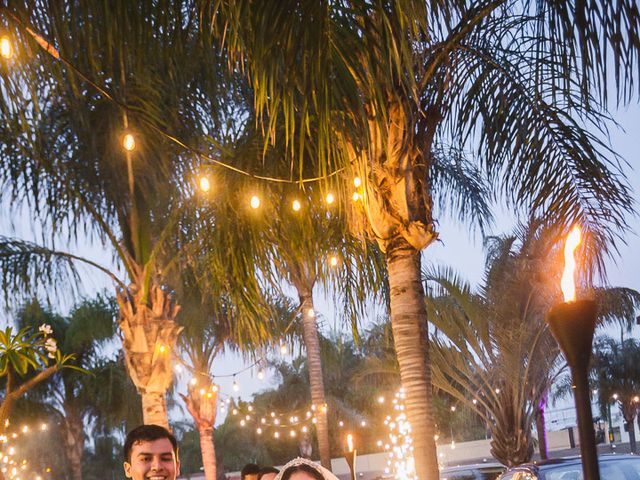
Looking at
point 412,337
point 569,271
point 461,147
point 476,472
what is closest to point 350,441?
point 412,337

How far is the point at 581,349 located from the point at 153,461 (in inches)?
139

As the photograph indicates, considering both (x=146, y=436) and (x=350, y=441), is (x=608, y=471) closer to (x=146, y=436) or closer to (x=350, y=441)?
(x=350, y=441)

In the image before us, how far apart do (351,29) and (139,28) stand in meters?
1.38

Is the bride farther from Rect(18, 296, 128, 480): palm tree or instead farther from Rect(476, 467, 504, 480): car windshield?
Rect(18, 296, 128, 480): palm tree

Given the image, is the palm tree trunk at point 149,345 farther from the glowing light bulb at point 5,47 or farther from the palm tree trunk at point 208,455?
the palm tree trunk at point 208,455

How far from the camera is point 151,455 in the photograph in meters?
4.50

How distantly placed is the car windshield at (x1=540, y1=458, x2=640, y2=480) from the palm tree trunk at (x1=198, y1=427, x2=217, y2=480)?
17563 millimetres

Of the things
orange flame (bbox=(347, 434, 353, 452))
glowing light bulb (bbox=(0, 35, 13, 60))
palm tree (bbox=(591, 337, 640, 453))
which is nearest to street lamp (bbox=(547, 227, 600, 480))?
orange flame (bbox=(347, 434, 353, 452))

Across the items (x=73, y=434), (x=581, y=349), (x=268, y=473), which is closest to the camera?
(x=581, y=349)

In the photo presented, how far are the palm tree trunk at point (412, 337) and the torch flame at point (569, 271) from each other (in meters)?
5.76

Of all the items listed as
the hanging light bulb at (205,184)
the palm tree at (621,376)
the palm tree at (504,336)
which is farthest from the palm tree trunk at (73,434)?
the palm tree at (621,376)

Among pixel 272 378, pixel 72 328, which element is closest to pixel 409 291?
pixel 72 328

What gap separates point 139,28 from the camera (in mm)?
5492

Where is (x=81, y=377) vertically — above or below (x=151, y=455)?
above
